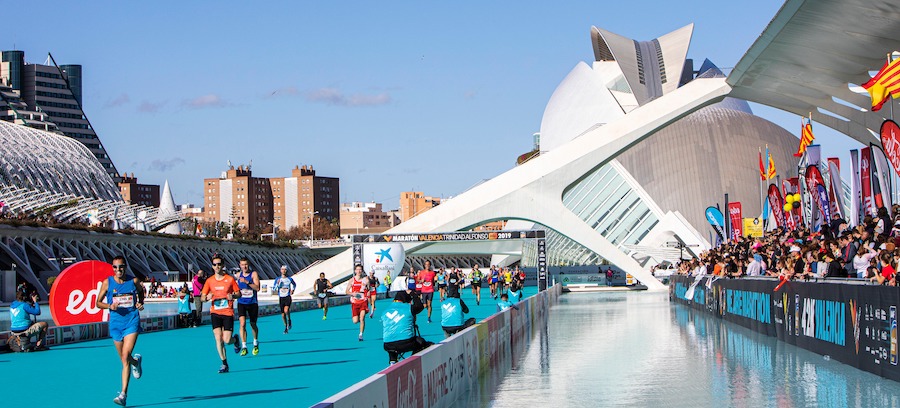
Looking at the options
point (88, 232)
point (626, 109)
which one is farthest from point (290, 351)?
point (626, 109)

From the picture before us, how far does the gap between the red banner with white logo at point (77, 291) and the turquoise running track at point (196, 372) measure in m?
0.63

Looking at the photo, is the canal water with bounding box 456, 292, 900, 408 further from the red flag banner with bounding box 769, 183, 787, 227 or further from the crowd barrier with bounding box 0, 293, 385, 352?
→ the red flag banner with bounding box 769, 183, 787, 227

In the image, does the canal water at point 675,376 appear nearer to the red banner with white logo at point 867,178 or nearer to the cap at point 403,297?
the cap at point 403,297

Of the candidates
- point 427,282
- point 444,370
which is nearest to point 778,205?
point 427,282

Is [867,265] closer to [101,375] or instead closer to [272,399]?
[272,399]

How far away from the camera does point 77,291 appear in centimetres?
1952

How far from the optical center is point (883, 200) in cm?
2283

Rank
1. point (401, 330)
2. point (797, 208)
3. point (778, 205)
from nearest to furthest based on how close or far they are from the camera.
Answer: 1. point (401, 330)
2. point (797, 208)
3. point (778, 205)

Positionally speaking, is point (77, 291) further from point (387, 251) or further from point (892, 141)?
point (387, 251)

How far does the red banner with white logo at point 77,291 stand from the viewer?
62.7ft

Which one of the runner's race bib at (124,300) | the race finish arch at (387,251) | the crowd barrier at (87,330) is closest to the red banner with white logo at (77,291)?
the crowd barrier at (87,330)

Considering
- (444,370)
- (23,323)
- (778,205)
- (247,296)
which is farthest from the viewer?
(778,205)

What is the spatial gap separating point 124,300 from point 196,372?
142 inches

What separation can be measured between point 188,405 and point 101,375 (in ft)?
13.1
